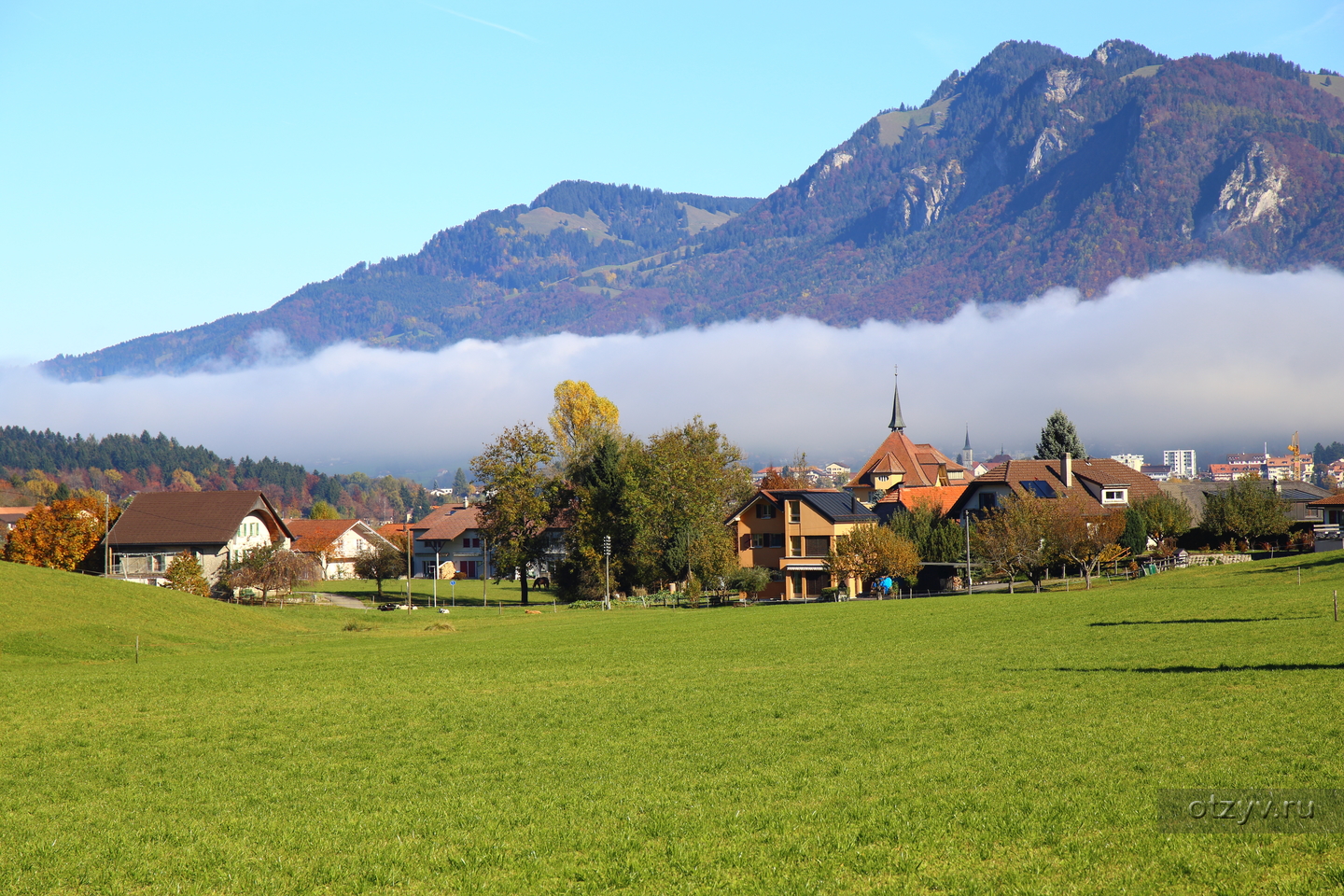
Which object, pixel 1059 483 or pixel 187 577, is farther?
pixel 1059 483

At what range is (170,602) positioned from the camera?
59156mm

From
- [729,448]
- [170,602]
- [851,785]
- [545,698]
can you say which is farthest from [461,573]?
[851,785]

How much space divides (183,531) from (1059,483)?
3185 inches

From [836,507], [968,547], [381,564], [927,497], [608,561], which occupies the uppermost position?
[927,497]

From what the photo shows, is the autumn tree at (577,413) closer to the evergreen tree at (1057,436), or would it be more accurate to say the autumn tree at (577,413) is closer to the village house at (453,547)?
the village house at (453,547)

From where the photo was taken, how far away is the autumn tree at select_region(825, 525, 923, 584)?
84812mm

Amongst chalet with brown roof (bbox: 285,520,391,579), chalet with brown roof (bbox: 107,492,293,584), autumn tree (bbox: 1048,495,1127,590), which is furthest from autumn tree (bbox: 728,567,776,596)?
chalet with brown roof (bbox: 285,520,391,579)

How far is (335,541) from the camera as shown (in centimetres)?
14838

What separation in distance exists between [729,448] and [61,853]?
8330 centimetres

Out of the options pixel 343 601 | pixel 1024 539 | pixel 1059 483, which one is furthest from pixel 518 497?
Answer: pixel 1059 483

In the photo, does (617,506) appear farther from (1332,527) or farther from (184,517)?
(1332,527)

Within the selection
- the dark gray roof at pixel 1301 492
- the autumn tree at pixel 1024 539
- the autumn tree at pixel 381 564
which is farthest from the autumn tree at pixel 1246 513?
the autumn tree at pixel 381 564

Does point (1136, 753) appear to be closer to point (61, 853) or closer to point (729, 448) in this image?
point (61, 853)

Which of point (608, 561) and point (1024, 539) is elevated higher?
point (1024, 539)
